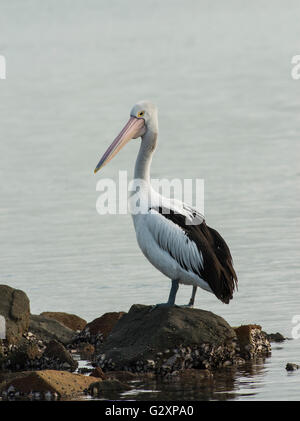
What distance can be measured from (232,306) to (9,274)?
3.54m

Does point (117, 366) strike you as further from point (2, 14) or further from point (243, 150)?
point (2, 14)

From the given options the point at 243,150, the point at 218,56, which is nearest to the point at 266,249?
the point at 243,150

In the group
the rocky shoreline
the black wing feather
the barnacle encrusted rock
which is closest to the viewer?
the rocky shoreline

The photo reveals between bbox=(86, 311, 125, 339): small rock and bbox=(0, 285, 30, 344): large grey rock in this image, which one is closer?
bbox=(0, 285, 30, 344): large grey rock

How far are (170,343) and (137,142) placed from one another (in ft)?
50.4

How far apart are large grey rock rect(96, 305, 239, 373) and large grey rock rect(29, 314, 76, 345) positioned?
51.9 inches

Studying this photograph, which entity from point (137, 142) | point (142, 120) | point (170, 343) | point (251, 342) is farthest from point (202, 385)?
point (137, 142)

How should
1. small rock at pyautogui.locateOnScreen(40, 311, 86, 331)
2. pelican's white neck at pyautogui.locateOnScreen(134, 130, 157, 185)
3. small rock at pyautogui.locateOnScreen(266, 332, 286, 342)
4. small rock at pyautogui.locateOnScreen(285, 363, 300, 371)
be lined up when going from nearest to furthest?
1. small rock at pyautogui.locateOnScreen(285, 363, 300, 371)
2. pelican's white neck at pyautogui.locateOnScreen(134, 130, 157, 185)
3. small rock at pyautogui.locateOnScreen(266, 332, 286, 342)
4. small rock at pyautogui.locateOnScreen(40, 311, 86, 331)

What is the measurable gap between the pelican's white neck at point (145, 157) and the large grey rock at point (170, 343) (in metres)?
1.36

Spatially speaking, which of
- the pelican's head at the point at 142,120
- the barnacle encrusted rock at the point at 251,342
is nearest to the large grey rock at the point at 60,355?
the barnacle encrusted rock at the point at 251,342

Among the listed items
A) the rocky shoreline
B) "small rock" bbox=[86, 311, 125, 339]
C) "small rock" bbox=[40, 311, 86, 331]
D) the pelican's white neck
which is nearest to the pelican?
the pelican's white neck

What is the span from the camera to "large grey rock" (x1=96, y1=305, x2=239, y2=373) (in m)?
11.0

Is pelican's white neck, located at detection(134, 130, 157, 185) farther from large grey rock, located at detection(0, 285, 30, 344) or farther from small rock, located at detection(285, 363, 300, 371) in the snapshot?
small rock, located at detection(285, 363, 300, 371)

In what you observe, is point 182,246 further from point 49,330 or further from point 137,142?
point 137,142
